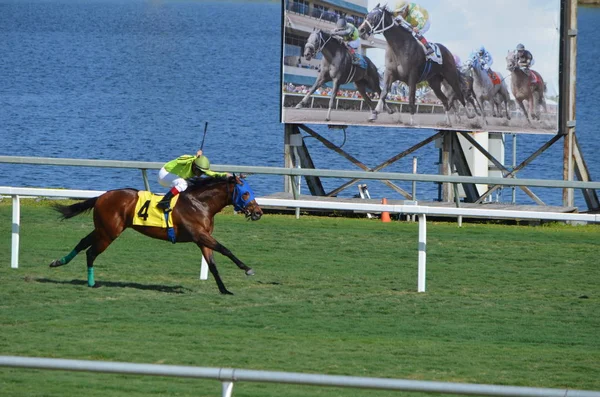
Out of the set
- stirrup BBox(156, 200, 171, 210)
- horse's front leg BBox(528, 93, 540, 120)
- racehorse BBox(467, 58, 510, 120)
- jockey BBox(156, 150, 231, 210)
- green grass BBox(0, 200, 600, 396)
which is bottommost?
green grass BBox(0, 200, 600, 396)

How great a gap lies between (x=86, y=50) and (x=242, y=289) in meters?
66.1

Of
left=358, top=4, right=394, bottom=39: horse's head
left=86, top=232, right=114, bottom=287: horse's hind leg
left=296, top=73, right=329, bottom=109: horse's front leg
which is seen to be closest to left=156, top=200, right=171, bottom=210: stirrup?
left=86, top=232, right=114, bottom=287: horse's hind leg

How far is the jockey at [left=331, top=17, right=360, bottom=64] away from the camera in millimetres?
17641

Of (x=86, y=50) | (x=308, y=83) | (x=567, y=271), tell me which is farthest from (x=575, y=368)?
(x=86, y=50)

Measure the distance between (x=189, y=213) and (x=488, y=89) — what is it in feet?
23.8

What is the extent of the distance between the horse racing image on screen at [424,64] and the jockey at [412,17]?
0.01 metres

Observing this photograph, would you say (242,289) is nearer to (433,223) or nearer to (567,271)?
(567,271)

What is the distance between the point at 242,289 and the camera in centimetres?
1119

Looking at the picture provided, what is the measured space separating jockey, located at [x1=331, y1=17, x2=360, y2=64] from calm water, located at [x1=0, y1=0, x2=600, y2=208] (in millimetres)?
2283

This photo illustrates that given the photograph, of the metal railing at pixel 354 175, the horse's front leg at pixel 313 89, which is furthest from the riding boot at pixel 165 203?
the horse's front leg at pixel 313 89

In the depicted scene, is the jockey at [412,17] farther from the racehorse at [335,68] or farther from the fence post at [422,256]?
the fence post at [422,256]

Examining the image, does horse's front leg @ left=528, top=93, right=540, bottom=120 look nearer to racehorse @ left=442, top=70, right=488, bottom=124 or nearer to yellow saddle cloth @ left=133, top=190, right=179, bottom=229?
racehorse @ left=442, top=70, right=488, bottom=124

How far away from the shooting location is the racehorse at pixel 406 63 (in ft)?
56.8

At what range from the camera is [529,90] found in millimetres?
16750
